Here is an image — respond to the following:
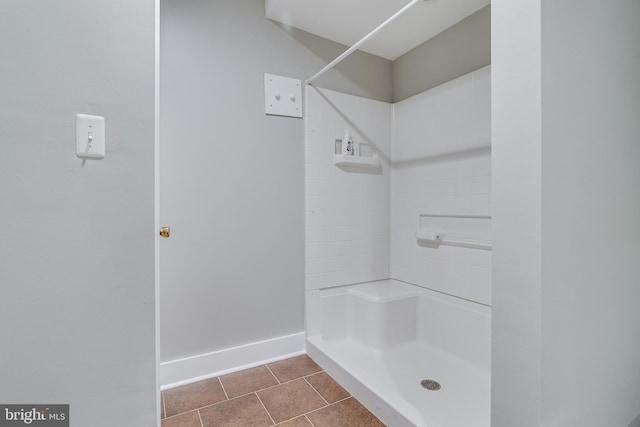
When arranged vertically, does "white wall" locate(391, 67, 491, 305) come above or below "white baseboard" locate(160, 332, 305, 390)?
above

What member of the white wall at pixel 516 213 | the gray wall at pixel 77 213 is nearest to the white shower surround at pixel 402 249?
the white wall at pixel 516 213

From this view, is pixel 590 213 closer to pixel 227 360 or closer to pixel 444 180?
pixel 444 180

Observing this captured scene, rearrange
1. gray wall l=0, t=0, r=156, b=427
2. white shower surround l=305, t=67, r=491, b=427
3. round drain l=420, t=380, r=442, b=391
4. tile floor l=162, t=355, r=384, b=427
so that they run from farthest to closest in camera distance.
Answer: white shower surround l=305, t=67, r=491, b=427
round drain l=420, t=380, r=442, b=391
tile floor l=162, t=355, r=384, b=427
gray wall l=0, t=0, r=156, b=427

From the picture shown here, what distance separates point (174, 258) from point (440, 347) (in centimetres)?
171

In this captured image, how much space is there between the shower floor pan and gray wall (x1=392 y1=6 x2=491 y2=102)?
1.47 meters

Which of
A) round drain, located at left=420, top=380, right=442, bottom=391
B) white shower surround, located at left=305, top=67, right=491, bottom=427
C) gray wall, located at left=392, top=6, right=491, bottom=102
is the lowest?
round drain, located at left=420, top=380, right=442, bottom=391

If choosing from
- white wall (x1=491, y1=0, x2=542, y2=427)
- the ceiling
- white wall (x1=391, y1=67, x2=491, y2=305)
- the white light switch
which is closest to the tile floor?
white wall (x1=491, y1=0, x2=542, y2=427)

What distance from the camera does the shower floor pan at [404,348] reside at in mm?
1415

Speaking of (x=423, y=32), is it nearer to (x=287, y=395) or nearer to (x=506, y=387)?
(x=506, y=387)

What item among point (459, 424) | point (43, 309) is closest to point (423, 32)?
point (459, 424)

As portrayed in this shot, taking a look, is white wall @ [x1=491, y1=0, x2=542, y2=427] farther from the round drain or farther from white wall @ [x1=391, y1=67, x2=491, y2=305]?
white wall @ [x1=391, y1=67, x2=491, y2=305]

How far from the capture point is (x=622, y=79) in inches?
41.0

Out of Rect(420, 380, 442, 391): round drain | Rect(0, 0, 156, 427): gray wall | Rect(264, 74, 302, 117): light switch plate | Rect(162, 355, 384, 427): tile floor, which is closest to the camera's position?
Rect(0, 0, 156, 427): gray wall

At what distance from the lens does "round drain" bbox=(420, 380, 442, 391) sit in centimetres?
160
